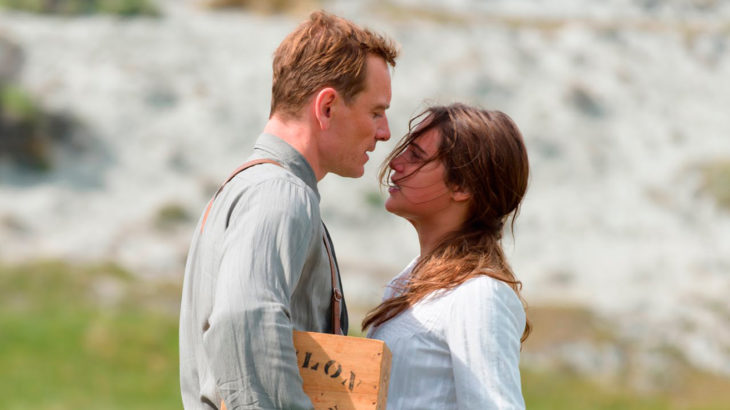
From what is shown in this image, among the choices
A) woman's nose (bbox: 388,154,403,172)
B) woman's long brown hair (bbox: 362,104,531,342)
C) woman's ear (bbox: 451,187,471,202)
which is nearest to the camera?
woman's long brown hair (bbox: 362,104,531,342)

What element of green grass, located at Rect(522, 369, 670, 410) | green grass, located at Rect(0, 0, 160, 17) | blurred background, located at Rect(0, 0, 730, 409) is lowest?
green grass, located at Rect(522, 369, 670, 410)

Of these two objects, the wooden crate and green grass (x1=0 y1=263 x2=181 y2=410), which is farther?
green grass (x1=0 y1=263 x2=181 y2=410)

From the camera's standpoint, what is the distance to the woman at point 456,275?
3084mm

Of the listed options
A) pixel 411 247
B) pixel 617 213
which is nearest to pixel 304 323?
pixel 411 247

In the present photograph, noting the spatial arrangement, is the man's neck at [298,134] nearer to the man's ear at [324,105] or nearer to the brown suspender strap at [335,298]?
the man's ear at [324,105]

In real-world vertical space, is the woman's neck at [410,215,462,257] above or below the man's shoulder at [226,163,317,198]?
below

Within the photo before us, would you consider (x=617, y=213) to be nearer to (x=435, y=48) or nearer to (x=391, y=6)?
(x=435, y=48)

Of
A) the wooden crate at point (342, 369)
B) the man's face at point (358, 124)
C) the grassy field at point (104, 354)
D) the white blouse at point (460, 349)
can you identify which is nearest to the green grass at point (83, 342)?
the grassy field at point (104, 354)

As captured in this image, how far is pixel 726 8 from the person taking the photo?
4303cm

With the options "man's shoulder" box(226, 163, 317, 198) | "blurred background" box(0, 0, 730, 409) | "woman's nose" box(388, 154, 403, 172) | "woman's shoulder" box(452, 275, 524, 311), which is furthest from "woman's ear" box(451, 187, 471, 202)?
"blurred background" box(0, 0, 730, 409)

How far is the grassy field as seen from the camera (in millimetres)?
15672

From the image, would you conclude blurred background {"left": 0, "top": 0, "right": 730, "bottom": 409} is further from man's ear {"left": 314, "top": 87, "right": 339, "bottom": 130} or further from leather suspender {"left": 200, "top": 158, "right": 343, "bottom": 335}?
man's ear {"left": 314, "top": 87, "right": 339, "bottom": 130}

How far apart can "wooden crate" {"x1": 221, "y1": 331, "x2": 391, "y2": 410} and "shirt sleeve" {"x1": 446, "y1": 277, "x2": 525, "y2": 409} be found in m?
0.45

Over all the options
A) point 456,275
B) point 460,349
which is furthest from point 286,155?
point 460,349
